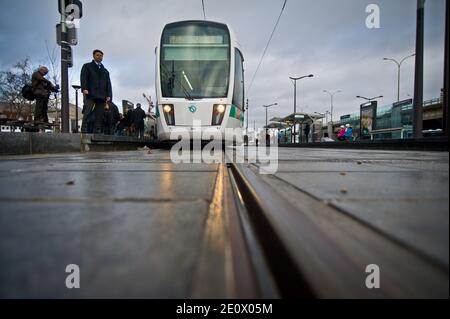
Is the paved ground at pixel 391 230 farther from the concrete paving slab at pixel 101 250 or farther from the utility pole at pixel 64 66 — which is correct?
the utility pole at pixel 64 66

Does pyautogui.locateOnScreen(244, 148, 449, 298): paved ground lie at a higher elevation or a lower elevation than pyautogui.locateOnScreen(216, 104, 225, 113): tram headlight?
lower

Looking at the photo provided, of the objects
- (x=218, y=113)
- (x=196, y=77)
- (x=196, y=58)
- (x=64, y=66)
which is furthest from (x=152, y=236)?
(x=196, y=58)

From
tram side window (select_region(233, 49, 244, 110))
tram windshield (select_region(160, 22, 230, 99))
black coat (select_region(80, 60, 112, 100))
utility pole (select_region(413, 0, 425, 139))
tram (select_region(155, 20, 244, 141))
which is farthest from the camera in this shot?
utility pole (select_region(413, 0, 425, 139))

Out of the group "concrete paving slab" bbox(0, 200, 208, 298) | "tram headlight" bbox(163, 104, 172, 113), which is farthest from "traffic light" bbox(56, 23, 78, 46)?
"concrete paving slab" bbox(0, 200, 208, 298)

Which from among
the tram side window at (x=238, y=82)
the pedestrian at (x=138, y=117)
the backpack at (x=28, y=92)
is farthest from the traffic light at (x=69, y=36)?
the pedestrian at (x=138, y=117)

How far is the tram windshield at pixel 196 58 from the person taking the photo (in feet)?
25.0

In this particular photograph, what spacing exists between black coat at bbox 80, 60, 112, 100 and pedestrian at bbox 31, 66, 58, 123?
78 cm

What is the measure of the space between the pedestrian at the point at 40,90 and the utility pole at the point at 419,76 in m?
9.71

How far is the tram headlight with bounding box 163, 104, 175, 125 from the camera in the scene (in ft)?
Result: 24.3

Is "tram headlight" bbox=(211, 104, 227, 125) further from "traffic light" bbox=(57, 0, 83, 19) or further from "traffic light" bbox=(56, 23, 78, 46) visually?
"traffic light" bbox=(57, 0, 83, 19)

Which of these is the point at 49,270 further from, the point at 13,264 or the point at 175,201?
the point at 175,201

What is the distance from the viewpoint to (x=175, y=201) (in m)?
1.12

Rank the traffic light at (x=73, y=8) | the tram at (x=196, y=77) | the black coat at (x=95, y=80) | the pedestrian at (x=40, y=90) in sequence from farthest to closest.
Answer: the tram at (x=196, y=77)
the black coat at (x=95, y=80)
the pedestrian at (x=40, y=90)
the traffic light at (x=73, y=8)
